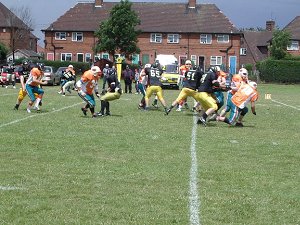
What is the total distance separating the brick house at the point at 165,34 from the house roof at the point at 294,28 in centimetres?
1176

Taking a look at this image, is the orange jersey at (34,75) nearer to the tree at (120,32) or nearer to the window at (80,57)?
the tree at (120,32)

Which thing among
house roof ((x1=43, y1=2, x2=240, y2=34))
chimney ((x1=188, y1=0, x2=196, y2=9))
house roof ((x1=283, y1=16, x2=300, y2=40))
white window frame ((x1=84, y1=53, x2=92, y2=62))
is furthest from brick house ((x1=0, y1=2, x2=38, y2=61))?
house roof ((x1=283, y1=16, x2=300, y2=40))

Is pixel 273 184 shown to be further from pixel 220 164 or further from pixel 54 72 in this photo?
pixel 54 72

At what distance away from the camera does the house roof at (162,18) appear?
80938 mm

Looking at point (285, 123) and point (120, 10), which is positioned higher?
point (120, 10)

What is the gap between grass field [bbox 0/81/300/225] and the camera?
7441 mm

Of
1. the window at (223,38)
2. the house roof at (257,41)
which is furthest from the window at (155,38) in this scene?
the house roof at (257,41)

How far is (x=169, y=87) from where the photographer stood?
4931cm

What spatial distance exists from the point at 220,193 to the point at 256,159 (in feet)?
11.3

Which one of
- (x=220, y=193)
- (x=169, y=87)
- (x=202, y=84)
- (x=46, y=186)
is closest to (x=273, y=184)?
(x=220, y=193)

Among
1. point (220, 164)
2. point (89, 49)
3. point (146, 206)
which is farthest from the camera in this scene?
point (89, 49)

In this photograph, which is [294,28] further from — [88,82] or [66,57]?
[88,82]

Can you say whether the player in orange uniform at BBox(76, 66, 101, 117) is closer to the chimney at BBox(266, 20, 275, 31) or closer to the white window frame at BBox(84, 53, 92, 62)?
the white window frame at BBox(84, 53, 92, 62)

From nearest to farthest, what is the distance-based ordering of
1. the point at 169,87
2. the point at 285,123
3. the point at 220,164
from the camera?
the point at 220,164 < the point at 285,123 < the point at 169,87
